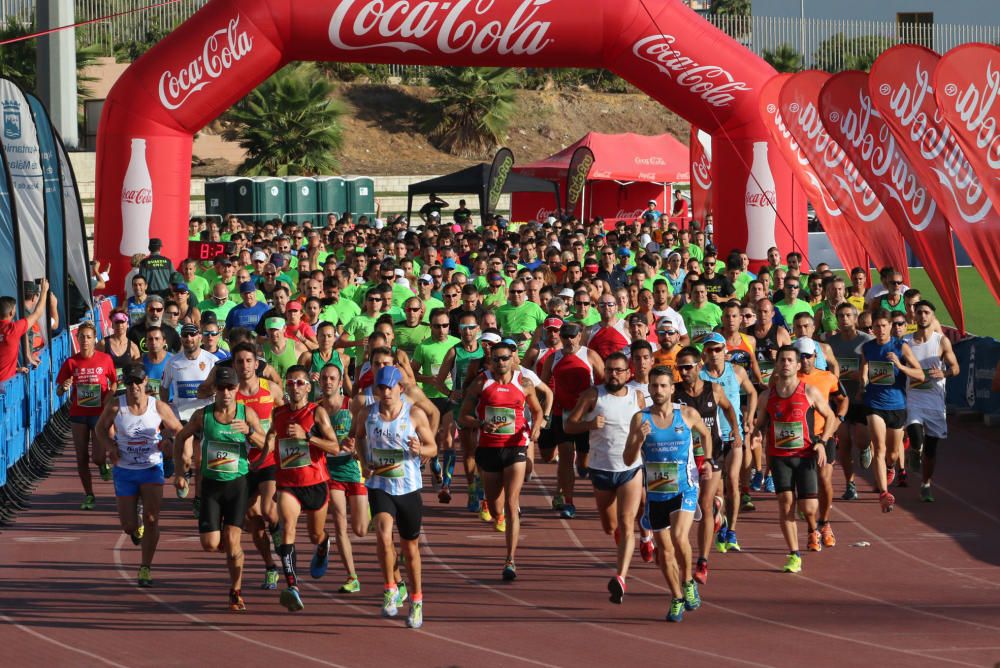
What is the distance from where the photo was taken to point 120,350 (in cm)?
1459

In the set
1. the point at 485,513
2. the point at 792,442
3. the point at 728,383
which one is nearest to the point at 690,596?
the point at 792,442

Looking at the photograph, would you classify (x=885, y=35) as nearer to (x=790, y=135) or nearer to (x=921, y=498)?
(x=790, y=135)

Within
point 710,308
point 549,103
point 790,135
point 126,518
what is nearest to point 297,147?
point 549,103

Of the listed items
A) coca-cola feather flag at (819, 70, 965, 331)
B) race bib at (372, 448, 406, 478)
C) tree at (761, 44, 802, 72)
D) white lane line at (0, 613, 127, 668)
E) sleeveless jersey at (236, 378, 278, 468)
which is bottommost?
white lane line at (0, 613, 127, 668)

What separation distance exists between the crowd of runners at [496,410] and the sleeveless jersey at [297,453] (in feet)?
0.05

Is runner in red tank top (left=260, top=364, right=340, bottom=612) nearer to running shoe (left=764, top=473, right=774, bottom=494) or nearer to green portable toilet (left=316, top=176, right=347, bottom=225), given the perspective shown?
running shoe (left=764, top=473, right=774, bottom=494)

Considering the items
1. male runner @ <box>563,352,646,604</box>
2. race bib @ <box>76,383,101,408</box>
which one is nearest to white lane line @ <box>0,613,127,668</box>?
male runner @ <box>563,352,646,604</box>

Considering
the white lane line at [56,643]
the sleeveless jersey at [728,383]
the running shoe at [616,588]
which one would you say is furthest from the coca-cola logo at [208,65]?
the running shoe at [616,588]

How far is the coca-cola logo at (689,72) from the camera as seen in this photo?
22.5 metres

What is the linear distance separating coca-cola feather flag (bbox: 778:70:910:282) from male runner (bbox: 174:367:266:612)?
12.1 m

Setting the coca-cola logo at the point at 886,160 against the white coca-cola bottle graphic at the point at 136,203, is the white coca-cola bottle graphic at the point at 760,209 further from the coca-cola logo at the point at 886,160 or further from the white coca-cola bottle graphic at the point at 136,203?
the white coca-cola bottle graphic at the point at 136,203

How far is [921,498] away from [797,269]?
223 inches

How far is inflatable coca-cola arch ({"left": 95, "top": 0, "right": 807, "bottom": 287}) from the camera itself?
22.0 metres

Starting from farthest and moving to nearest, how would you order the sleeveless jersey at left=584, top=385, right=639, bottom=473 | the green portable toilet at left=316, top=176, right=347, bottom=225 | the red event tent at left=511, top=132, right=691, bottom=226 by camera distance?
the green portable toilet at left=316, top=176, right=347, bottom=225 → the red event tent at left=511, top=132, right=691, bottom=226 → the sleeveless jersey at left=584, top=385, right=639, bottom=473
